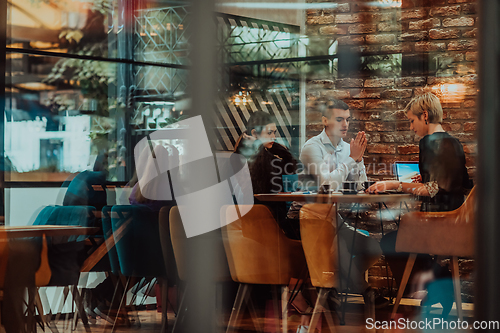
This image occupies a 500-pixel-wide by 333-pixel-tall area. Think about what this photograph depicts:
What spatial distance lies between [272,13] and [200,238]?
1349 mm

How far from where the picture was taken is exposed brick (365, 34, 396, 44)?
4.44 metres

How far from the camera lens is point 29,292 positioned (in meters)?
2.99

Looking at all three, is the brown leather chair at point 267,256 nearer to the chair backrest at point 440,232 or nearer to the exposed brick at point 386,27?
the chair backrest at point 440,232

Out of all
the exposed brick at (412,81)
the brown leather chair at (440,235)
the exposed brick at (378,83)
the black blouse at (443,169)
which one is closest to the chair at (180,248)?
the brown leather chair at (440,235)

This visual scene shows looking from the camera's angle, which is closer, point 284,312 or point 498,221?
point 498,221

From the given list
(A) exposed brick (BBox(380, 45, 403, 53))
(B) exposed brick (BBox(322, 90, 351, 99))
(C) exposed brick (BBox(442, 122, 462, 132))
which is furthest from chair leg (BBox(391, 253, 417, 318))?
(A) exposed brick (BBox(380, 45, 403, 53))

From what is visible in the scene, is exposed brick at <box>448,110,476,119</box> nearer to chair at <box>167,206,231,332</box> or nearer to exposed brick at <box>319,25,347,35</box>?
chair at <box>167,206,231,332</box>

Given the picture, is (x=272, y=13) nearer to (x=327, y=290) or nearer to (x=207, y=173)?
(x=207, y=173)

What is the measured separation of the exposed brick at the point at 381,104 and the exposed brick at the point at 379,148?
29 centimetres

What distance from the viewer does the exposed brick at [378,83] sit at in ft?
14.7

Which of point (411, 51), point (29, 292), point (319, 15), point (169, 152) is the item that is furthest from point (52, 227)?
point (411, 51)

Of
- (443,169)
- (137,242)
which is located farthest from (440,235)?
(137,242)

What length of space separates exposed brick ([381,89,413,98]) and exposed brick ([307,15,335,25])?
70 centimetres


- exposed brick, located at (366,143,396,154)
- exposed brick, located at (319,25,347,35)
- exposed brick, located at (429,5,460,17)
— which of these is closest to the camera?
exposed brick, located at (429,5,460,17)
